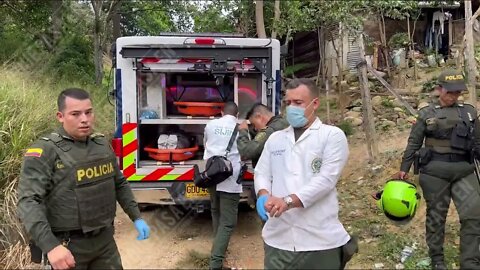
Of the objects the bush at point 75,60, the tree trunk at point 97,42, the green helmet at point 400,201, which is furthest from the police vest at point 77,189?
the tree trunk at point 97,42

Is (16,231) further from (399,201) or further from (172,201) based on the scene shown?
(399,201)

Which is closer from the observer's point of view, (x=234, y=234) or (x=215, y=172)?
(x=215, y=172)

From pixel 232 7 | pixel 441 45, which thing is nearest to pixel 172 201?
pixel 232 7

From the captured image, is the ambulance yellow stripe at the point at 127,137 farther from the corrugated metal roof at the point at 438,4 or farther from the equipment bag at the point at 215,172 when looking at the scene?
the corrugated metal roof at the point at 438,4

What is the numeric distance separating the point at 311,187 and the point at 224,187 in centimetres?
214

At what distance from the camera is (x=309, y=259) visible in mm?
2789

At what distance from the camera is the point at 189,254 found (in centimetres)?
514

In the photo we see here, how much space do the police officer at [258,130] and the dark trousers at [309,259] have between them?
1.52 metres

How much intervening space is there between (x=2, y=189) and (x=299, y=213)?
A: 325cm

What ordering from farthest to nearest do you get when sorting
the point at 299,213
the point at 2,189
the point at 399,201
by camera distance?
the point at 2,189, the point at 399,201, the point at 299,213

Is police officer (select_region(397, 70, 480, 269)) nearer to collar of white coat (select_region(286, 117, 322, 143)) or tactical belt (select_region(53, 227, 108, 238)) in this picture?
collar of white coat (select_region(286, 117, 322, 143))

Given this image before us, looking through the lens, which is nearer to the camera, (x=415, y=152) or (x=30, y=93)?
(x=415, y=152)

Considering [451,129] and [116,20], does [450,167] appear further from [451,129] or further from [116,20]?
[116,20]

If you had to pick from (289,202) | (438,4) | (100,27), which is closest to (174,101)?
(289,202)
